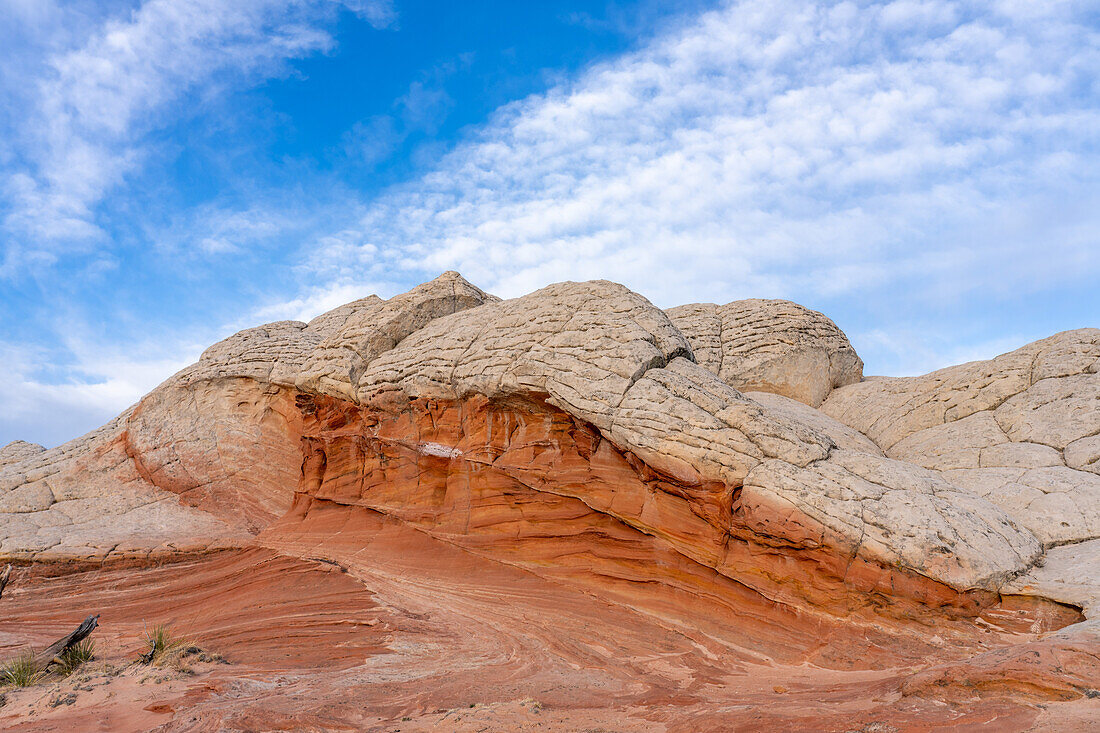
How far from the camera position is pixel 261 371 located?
16.0 meters

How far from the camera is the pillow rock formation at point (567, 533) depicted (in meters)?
7.39

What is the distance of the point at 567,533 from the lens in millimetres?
11266

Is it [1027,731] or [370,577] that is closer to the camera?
[1027,731]

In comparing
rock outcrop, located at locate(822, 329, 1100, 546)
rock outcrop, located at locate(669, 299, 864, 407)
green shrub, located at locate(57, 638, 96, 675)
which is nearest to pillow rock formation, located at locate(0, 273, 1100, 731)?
rock outcrop, located at locate(822, 329, 1100, 546)

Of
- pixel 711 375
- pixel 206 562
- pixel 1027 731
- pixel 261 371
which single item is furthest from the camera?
pixel 261 371

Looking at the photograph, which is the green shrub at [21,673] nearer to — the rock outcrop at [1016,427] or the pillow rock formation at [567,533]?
the pillow rock formation at [567,533]

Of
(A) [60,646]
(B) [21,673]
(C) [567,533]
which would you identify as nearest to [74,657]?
(A) [60,646]

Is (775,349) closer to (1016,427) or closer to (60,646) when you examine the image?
(1016,427)

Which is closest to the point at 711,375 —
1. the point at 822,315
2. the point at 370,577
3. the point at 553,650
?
the point at 553,650

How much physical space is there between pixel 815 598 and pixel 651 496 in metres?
2.61

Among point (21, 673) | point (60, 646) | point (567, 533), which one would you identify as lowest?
point (21, 673)

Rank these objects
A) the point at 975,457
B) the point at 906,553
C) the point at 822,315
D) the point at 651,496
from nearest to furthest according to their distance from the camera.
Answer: the point at 906,553, the point at 651,496, the point at 975,457, the point at 822,315

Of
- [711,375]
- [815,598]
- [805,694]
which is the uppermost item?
[711,375]

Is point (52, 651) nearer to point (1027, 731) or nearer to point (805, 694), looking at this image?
point (805, 694)
